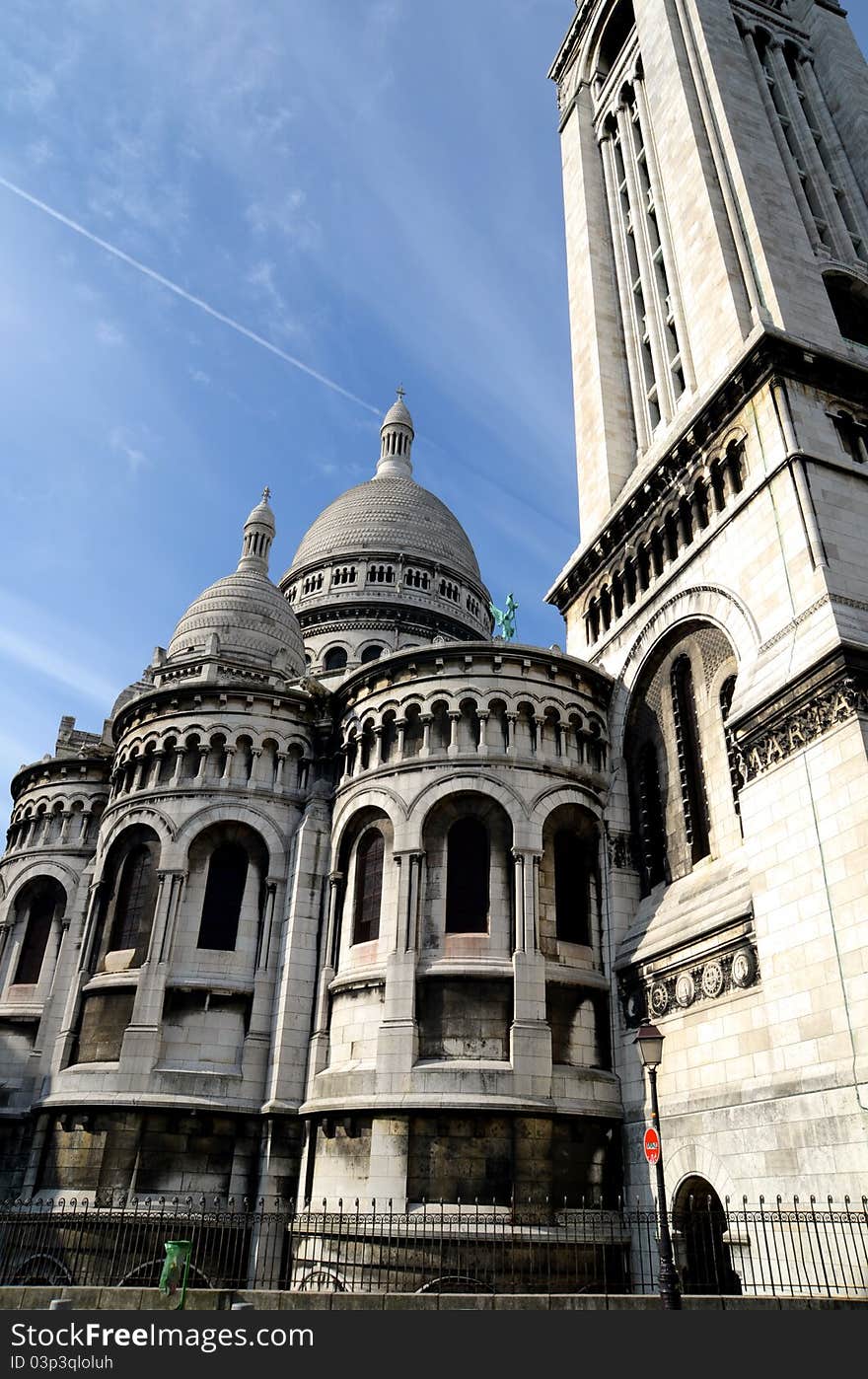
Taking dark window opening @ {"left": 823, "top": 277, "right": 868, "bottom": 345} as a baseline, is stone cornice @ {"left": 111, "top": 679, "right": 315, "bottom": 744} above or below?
below

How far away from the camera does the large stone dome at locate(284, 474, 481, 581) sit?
5694 centimetres

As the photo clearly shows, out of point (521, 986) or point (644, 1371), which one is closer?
point (644, 1371)

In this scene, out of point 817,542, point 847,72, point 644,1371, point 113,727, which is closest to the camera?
point 644,1371

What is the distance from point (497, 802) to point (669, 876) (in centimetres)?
458

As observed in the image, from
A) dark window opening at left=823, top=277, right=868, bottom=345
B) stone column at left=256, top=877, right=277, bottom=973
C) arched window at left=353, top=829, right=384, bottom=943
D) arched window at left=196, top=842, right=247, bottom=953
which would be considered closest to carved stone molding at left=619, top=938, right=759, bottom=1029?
arched window at left=353, top=829, right=384, bottom=943

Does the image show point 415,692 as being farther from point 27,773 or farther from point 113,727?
point 27,773

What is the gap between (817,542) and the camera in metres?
19.5

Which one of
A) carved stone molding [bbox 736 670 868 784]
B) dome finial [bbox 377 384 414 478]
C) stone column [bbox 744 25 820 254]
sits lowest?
carved stone molding [bbox 736 670 868 784]

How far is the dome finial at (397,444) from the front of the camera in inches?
2689

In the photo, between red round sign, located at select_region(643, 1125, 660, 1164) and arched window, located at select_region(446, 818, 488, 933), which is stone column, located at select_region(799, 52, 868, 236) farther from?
red round sign, located at select_region(643, 1125, 660, 1164)

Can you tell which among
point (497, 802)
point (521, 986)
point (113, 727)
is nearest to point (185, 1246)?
point (521, 986)

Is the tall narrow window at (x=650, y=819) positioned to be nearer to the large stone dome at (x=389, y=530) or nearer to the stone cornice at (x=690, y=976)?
the stone cornice at (x=690, y=976)

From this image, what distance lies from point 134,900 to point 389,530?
34504mm

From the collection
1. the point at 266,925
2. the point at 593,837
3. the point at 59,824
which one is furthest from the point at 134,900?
the point at 593,837
